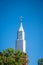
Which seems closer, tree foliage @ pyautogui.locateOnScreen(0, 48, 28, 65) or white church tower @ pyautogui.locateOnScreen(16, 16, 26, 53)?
tree foliage @ pyautogui.locateOnScreen(0, 48, 28, 65)

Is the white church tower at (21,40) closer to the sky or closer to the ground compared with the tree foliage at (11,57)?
closer to the sky

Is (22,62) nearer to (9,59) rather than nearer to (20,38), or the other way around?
(9,59)

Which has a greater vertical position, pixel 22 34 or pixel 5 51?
pixel 22 34

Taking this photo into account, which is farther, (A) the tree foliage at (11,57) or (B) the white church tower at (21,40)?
(B) the white church tower at (21,40)

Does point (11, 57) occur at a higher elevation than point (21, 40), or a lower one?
lower

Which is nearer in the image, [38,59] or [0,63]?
[0,63]

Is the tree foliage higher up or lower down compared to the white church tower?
lower down

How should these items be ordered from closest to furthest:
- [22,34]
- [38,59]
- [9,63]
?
[9,63] → [38,59] → [22,34]

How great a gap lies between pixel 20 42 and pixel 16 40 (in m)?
1.43

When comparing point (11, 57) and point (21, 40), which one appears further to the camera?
point (21, 40)

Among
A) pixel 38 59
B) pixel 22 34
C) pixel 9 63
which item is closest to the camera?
pixel 9 63

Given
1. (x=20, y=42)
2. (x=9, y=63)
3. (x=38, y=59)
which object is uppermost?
(x=20, y=42)

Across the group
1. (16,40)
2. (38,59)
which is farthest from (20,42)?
(38,59)

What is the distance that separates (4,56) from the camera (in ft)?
152
